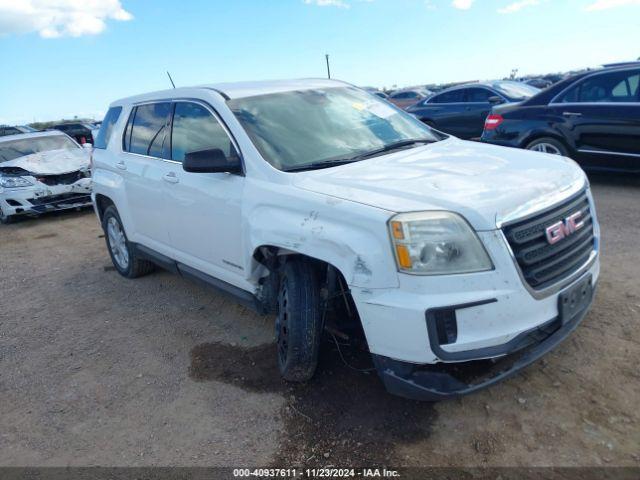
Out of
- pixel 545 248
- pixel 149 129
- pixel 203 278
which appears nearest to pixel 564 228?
pixel 545 248

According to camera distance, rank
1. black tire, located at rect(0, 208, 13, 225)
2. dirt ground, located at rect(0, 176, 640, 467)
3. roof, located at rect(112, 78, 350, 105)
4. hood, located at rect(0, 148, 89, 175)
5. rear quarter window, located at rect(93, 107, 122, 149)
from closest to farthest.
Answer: dirt ground, located at rect(0, 176, 640, 467)
roof, located at rect(112, 78, 350, 105)
rear quarter window, located at rect(93, 107, 122, 149)
hood, located at rect(0, 148, 89, 175)
black tire, located at rect(0, 208, 13, 225)

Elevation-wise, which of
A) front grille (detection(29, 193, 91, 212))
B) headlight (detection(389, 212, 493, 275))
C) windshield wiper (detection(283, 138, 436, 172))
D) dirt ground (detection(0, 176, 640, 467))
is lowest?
dirt ground (detection(0, 176, 640, 467))

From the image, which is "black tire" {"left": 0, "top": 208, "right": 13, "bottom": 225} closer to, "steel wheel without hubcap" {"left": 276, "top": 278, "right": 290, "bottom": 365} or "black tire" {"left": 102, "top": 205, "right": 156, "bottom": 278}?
"black tire" {"left": 102, "top": 205, "right": 156, "bottom": 278}

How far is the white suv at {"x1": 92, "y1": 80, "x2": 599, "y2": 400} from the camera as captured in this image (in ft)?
7.91

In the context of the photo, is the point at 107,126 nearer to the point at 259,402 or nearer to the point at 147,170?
the point at 147,170

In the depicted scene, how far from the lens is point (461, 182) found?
276 centimetres

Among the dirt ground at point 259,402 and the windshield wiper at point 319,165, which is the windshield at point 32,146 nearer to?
the dirt ground at point 259,402

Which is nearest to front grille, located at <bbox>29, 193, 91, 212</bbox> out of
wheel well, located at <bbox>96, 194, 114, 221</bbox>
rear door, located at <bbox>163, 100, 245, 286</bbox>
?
wheel well, located at <bbox>96, 194, 114, 221</bbox>

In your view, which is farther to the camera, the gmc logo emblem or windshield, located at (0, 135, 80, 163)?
windshield, located at (0, 135, 80, 163)

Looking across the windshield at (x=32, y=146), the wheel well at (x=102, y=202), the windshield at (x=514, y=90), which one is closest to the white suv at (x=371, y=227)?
the wheel well at (x=102, y=202)

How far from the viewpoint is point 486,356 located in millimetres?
2432

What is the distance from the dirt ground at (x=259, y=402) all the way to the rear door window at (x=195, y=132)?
1441mm

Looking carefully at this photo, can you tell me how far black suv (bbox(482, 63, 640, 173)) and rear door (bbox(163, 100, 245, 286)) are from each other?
526 centimetres

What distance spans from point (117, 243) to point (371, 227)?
13.1 feet
